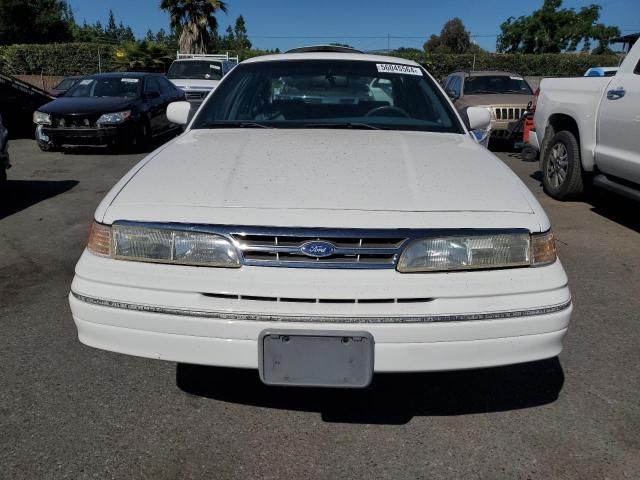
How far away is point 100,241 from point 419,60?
31315 mm

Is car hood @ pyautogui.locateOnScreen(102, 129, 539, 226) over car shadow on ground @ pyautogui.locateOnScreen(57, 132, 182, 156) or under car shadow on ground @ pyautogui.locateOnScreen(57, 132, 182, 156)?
over

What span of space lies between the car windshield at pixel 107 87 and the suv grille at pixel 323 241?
31.8 feet

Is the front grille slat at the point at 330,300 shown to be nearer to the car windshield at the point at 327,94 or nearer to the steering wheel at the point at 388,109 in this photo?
the car windshield at the point at 327,94

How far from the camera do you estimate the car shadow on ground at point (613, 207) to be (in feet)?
20.0

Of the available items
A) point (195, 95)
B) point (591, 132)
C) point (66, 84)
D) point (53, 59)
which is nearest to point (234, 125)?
point (591, 132)

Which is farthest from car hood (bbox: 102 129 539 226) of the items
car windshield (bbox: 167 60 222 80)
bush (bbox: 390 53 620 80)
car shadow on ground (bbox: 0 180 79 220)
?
bush (bbox: 390 53 620 80)

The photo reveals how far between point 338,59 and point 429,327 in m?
2.37

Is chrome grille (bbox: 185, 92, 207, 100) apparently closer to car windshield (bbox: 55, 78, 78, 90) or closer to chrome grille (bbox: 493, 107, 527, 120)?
car windshield (bbox: 55, 78, 78, 90)

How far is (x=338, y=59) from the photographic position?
3898 millimetres

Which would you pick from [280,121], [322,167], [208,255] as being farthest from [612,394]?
[280,121]

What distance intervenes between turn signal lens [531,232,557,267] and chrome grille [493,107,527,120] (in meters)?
9.23

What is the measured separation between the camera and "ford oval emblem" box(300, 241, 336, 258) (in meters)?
2.12

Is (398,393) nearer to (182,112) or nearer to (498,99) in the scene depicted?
(182,112)

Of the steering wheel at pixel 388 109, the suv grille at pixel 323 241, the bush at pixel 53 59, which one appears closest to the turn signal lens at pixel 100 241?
the suv grille at pixel 323 241
